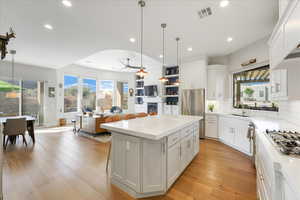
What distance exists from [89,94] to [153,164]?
7602 millimetres

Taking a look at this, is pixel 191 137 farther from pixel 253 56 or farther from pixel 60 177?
pixel 253 56

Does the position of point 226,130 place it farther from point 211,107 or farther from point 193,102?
point 193,102

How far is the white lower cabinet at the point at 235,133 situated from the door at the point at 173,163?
7.29ft

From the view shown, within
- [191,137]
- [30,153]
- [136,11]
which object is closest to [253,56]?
[191,137]

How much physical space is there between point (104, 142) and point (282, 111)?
4678 mm

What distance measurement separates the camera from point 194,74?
505 cm

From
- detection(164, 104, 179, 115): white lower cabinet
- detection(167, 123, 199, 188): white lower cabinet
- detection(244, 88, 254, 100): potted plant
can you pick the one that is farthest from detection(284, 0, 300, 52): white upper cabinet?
detection(164, 104, 179, 115): white lower cabinet

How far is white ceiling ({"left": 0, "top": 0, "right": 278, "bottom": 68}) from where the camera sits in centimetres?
231

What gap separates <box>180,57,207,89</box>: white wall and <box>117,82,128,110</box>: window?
537 centimetres

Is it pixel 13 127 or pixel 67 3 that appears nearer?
pixel 67 3

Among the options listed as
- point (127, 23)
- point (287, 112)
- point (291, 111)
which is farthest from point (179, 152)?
point (127, 23)

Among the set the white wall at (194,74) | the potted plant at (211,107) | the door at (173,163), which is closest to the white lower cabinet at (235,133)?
the potted plant at (211,107)

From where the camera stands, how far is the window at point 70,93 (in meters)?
7.23

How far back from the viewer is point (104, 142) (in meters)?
4.18
